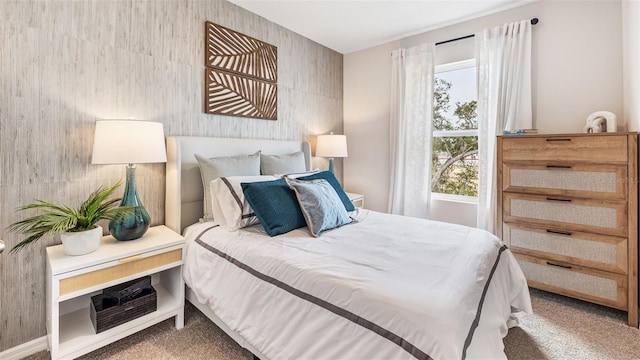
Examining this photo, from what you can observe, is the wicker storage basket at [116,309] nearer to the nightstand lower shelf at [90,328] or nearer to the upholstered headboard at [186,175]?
the nightstand lower shelf at [90,328]

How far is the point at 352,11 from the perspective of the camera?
284 cm

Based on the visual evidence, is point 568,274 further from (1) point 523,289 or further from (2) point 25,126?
(2) point 25,126

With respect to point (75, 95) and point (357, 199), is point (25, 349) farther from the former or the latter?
point (357, 199)

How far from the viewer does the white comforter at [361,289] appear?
1.04 meters

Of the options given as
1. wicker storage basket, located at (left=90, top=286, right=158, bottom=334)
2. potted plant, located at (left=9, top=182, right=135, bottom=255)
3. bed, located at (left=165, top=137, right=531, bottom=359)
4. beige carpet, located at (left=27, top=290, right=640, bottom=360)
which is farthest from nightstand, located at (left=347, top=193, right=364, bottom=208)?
potted plant, located at (left=9, top=182, right=135, bottom=255)

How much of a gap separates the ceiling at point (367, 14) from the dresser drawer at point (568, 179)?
1.56 meters

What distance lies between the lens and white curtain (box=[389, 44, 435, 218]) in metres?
3.26

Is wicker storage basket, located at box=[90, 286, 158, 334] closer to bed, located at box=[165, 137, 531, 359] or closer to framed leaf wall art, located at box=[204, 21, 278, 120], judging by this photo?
bed, located at box=[165, 137, 531, 359]

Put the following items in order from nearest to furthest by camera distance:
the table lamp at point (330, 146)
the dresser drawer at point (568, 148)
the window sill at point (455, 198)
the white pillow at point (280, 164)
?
1. the dresser drawer at point (568, 148)
2. the white pillow at point (280, 164)
3. the window sill at point (455, 198)
4. the table lamp at point (330, 146)

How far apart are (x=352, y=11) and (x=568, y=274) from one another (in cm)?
287

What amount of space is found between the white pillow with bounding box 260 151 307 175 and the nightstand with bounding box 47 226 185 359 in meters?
0.93

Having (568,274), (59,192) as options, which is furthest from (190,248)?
(568,274)

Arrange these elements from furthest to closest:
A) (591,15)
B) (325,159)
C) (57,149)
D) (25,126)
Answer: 1. (325,159)
2. (591,15)
3. (57,149)
4. (25,126)

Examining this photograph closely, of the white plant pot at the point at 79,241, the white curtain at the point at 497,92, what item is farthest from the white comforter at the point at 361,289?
the white curtain at the point at 497,92
